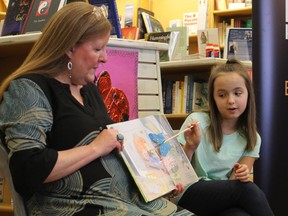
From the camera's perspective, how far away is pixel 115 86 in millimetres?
1799

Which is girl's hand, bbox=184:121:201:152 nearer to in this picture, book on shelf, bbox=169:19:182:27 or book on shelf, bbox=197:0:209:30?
book on shelf, bbox=197:0:209:30

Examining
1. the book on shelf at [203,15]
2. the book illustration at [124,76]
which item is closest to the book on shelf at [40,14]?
the book illustration at [124,76]

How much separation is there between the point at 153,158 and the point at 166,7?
4.40 metres

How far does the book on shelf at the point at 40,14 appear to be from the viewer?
1.94 metres

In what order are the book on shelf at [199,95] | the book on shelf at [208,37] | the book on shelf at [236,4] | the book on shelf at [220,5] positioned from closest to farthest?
the book on shelf at [199,95] → the book on shelf at [208,37] → the book on shelf at [236,4] → the book on shelf at [220,5]

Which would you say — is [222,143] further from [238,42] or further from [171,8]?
[171,8]

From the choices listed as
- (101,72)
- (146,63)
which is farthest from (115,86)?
(146,63)

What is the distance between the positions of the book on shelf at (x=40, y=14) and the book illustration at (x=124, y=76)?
373mm

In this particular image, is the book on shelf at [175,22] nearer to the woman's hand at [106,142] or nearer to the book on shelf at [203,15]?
the book on shelf at [203,15]

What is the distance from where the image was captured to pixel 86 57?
48.3 inches

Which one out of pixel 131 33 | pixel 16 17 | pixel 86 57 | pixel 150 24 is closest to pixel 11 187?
pixel 86 57

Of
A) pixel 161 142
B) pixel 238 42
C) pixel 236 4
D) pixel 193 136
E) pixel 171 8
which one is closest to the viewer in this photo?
pixel 161 142

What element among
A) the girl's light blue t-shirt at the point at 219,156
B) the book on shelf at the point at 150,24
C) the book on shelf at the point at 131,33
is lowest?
the girl's light blue t-shirt at the point at 219,156

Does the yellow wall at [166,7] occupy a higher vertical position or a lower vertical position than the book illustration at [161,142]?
higher
